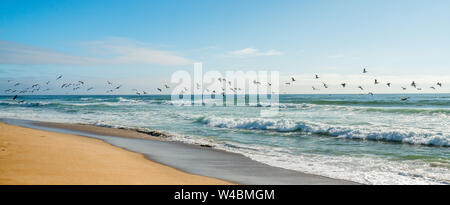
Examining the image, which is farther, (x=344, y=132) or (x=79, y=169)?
(x=344, y=132)

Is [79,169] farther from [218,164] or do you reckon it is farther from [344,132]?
[344,132]

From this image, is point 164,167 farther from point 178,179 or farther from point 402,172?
point 402,172

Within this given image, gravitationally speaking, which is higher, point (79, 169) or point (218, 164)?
point (79, 169)

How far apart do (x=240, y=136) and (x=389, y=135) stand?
704cm

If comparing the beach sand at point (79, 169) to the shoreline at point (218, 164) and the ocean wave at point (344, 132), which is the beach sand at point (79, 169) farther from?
the ocean wave at point (344, 132)

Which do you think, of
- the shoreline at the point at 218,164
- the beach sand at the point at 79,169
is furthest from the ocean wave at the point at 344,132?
the beach sand at the point at 79,169

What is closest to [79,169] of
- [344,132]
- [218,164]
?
[218,164]

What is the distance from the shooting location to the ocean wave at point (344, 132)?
13.7 m

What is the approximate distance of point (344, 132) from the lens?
53.5 ft

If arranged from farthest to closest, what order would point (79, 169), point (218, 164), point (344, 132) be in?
point (344, 132)
point (218, 164)
point (79, 169)

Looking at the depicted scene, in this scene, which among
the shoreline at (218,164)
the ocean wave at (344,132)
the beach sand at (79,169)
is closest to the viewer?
the beach sand at (79,169)
